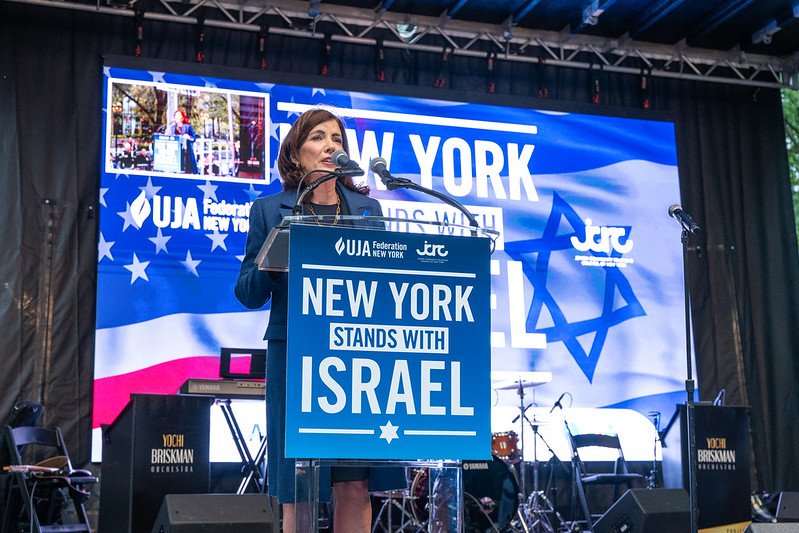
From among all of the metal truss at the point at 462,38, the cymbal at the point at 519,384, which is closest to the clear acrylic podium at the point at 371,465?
the cymbal at the point at 519,384

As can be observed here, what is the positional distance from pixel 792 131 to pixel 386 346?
7675 mm

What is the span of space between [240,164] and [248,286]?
4364 millimetres

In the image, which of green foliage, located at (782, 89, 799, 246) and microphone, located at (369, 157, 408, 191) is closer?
microphone, located at (369, 157, 408, 191)

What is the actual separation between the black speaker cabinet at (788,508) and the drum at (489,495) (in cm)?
196

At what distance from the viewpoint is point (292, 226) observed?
89.9 inches

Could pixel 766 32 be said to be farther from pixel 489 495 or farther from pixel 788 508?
pixel 788 508

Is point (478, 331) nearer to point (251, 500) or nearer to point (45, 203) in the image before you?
point (251, 500)

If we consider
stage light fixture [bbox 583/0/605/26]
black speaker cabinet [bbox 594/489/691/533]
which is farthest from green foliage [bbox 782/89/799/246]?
black speaker cabinet [bbox 594/489/691/533]

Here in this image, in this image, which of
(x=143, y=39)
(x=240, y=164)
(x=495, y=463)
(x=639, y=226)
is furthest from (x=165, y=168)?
(x=639, y=226)

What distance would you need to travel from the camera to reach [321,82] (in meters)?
7.23

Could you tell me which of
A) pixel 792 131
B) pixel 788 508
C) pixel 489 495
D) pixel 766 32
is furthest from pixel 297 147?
pixel 792 131

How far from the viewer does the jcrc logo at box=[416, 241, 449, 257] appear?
92.8 inches

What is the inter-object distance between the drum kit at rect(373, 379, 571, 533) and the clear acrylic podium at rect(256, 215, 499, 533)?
327cm

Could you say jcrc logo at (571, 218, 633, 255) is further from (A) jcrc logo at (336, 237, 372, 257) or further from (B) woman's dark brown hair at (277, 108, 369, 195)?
(A) jcrc logo at (336, 237, 372, 257)
